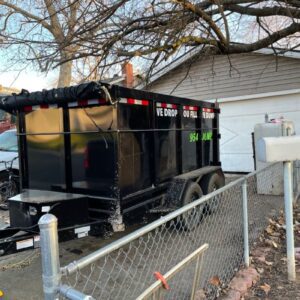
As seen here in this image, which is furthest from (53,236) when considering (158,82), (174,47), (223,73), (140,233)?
(158,82)

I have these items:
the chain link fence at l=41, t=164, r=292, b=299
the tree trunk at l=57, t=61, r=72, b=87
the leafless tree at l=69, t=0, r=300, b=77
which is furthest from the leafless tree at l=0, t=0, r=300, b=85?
the tree trunk at l=57, t=61, r=72, b=87

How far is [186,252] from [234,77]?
867cm

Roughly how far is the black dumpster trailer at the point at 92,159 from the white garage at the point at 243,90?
5818 millimetres

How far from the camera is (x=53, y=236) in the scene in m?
1.61

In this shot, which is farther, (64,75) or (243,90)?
(64,75)

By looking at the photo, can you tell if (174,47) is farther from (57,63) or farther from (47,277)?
(47,277)

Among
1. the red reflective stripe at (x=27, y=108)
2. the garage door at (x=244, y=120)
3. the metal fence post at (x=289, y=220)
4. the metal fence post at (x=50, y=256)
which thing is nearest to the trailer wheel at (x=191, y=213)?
the metal fence post at (x=289, y=220)

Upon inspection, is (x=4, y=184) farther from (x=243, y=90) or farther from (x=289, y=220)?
(x=243, y=90)

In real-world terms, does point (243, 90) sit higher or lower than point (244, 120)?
higher

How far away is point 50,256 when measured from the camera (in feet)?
5.24

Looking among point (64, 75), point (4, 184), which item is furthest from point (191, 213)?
point (64, 75)

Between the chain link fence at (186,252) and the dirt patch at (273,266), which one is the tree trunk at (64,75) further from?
the dirt patch at (273,266)

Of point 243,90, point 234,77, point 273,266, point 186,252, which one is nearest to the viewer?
point 273,266

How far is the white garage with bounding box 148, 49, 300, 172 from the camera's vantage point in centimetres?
1118
